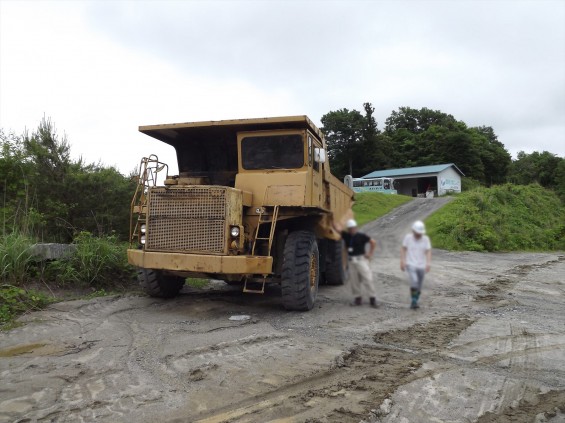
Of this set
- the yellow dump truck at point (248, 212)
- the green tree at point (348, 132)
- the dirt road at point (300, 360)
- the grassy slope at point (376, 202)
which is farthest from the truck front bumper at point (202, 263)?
the grassy slope at point (376, 202)

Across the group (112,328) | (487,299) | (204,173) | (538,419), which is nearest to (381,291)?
(538,419)

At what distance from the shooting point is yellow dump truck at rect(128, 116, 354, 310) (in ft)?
23.5

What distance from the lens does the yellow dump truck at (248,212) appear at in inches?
282

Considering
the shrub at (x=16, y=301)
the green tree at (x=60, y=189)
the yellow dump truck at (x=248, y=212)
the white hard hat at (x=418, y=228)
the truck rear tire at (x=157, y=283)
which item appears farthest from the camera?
the green tree at (x=60, y=189)

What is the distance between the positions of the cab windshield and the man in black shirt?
19.2ft

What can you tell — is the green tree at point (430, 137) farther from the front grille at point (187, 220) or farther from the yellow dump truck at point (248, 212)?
the front grille at point (187, 220)

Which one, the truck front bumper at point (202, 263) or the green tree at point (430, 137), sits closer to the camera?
the truck front bumper at point (202, 263)

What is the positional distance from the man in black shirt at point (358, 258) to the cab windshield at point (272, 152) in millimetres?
5840

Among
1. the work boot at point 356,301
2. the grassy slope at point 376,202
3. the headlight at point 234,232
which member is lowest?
the work boot at point 356,301

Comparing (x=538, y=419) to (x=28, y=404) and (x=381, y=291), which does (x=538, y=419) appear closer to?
(x=381, y=291)

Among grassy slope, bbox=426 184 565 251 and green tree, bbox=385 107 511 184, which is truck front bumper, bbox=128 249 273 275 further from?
green tree, bbox=385 107 511 184

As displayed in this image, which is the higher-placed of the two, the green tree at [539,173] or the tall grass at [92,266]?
the green tree at [539,173]

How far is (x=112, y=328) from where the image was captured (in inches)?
285

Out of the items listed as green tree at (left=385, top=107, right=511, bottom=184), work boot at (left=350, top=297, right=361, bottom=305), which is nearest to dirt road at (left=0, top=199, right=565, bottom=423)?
work boot at (left=350, top=297, right=361, bottom=305)
